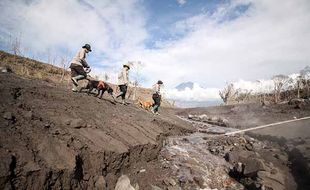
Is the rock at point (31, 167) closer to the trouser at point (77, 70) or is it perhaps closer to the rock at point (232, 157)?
the trouser at point (77, 70)

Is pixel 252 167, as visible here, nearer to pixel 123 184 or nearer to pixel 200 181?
pixel 200 181

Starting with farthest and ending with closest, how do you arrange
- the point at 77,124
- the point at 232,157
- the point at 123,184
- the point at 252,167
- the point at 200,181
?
the point at 232,157 < the point at 252,167 < the point at 200,181 < the point at 77,124 < the point at 123,184

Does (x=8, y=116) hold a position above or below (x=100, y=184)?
above

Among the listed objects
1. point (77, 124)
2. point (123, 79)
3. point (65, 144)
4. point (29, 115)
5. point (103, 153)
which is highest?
point (123, 79)

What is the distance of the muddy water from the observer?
674 cm

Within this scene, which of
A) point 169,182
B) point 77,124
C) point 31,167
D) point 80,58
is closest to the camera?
point 31,167

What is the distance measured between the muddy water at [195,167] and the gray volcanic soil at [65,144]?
1.92ft

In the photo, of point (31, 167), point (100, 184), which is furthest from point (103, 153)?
point (31, 167)

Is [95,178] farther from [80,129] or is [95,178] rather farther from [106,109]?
[106,109]

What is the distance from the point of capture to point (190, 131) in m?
12.9

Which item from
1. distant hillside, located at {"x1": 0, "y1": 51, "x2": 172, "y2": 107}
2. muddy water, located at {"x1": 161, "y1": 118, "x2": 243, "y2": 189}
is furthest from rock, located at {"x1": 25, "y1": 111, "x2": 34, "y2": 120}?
distant hillside, located at {"x1": 0, "y1": 51, "x2": 172, "y2": 107}

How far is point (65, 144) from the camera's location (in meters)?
5.07

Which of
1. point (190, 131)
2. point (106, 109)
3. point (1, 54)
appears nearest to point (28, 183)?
point (106, 109)

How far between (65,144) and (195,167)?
4.24 meters
